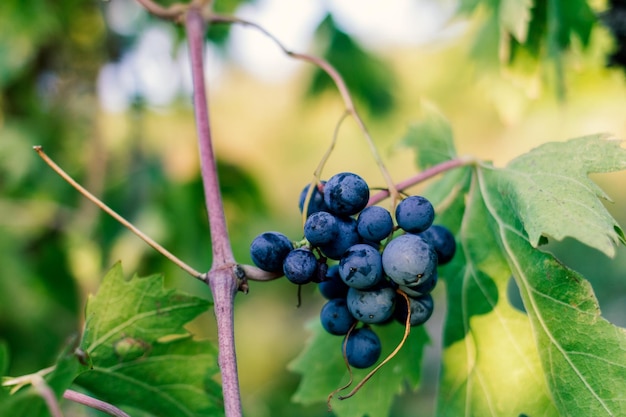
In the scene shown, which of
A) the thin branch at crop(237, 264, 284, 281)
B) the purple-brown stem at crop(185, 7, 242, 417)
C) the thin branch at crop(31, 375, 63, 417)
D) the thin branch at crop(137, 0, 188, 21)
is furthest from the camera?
the thin branch at crop(137, 0, 188, 21)

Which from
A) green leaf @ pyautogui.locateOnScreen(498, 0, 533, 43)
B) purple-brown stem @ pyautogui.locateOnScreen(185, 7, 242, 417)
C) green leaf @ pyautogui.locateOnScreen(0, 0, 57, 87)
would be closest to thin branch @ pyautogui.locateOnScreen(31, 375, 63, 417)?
purple-brown stem @ pyautogui.locateOnScreen(185, 7, 242, 417)

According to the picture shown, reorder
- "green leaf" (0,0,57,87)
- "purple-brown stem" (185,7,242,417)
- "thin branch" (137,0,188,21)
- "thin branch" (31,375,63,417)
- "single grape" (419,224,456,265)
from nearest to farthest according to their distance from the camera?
1. "thin branch" (31,375,63,417)
2. "purple-brown stem" (185,7,242,417)
3. "single grape" (419,224,456,265)
4. "thin branch" (137,0,188,21)
5. "green leaf" (0,0,57,87)

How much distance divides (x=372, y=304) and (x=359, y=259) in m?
0.08

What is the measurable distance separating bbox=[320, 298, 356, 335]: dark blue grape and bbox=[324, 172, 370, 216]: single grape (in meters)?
0.15

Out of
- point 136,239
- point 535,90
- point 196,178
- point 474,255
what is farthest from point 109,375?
point 196,178

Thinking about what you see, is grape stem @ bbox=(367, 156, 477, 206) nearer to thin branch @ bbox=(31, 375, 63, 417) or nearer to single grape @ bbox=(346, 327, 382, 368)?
single grape @ bbox=(346, 327, 382, 368)

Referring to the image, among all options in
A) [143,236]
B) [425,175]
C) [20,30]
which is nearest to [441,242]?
[425,175]

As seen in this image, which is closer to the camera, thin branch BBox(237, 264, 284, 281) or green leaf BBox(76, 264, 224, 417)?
thin branch BBox(237, 264, 284, 281)

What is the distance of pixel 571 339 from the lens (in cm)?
103

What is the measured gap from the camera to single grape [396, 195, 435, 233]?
37.8 inches

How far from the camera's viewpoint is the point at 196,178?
267 centimetres

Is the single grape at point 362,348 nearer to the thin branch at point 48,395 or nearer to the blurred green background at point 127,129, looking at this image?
the thin branch at point 48,395

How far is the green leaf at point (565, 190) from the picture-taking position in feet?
3.07

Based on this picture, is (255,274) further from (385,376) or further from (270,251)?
(385,376)
